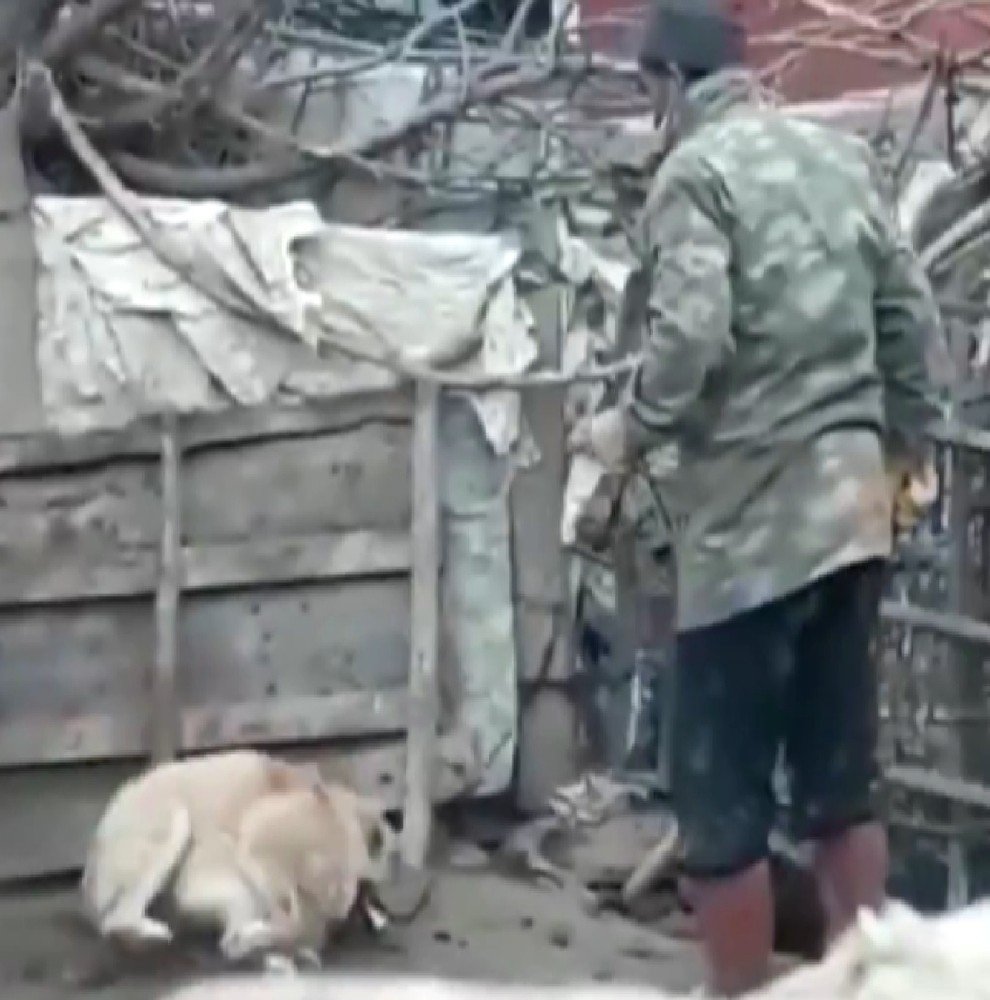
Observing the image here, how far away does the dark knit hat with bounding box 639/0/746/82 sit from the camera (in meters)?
4.27

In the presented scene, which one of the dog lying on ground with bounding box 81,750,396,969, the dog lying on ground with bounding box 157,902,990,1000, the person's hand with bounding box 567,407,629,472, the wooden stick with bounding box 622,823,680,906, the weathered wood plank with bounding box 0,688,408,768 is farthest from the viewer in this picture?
the weathered wood plank with bounding box 0,688,408,768

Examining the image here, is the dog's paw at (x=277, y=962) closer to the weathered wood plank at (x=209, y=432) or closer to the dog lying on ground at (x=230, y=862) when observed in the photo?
the dog lying on ground at (x=230, y=862)

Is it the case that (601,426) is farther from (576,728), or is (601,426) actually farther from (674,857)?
(576,728)

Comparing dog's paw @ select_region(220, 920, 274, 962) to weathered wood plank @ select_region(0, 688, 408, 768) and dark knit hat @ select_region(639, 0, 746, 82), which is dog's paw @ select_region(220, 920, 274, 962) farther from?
dark knit hat @ select_region(639, 0, 746, 82)

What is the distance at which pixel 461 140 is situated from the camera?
7656 millimetres

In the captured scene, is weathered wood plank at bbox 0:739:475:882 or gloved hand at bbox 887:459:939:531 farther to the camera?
weathered wood plank at bbox 0:739:475:882

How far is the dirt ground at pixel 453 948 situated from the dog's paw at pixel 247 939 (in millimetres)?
83

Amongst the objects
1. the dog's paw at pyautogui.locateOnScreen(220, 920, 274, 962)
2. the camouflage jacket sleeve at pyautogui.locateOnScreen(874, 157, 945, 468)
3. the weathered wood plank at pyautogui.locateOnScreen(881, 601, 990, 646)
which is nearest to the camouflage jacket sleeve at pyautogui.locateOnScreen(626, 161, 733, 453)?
the camouflage jacket sleeve at pyautogui.locateOnScreen(874, 157, 945, 468)

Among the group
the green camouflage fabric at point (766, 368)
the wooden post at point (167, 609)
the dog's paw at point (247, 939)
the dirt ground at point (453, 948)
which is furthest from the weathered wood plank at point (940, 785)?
the wooden post at point (167, 609)

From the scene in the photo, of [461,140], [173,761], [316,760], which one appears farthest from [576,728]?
[461,140]

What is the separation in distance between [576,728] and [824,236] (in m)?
3.08

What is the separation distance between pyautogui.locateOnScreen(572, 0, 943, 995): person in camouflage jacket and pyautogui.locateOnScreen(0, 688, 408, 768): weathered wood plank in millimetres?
2276

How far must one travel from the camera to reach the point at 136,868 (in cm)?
562

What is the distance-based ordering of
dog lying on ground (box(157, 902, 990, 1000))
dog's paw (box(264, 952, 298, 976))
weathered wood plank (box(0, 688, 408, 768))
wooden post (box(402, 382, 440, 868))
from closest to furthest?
dog lying on ground (box(157, 902, 990, 1000)), dog's paw (box(264, 952, 298, 976)), weathered wood plank (box(0, 688, 408, 768)), wooden post (box(402, 382, 440, 868))
